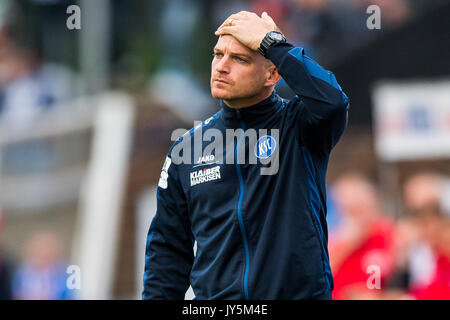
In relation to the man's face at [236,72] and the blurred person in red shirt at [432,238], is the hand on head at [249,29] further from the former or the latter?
the blurred person in red shirt at [432,238]

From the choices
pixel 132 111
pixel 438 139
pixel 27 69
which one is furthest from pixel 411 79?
pixel 27 69

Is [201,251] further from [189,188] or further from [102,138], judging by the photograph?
[102,138]

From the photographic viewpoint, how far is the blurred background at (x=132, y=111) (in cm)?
930

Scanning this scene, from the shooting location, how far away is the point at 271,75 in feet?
12.6

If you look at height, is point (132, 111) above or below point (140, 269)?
above

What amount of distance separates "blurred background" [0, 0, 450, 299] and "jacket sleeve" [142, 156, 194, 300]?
466 cm

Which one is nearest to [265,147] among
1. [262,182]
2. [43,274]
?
[262,182]

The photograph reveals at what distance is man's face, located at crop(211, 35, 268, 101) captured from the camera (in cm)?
375

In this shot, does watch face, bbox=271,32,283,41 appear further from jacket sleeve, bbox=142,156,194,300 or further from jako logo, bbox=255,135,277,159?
jacket sleeve, bbox=142,156,194,300

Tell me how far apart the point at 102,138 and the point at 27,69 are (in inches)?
77.7

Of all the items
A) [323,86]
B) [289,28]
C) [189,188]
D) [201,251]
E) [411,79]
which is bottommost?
[201,251]

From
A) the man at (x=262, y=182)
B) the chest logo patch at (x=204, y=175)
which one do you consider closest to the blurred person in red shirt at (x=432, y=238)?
the man at (x=262, y=182)
